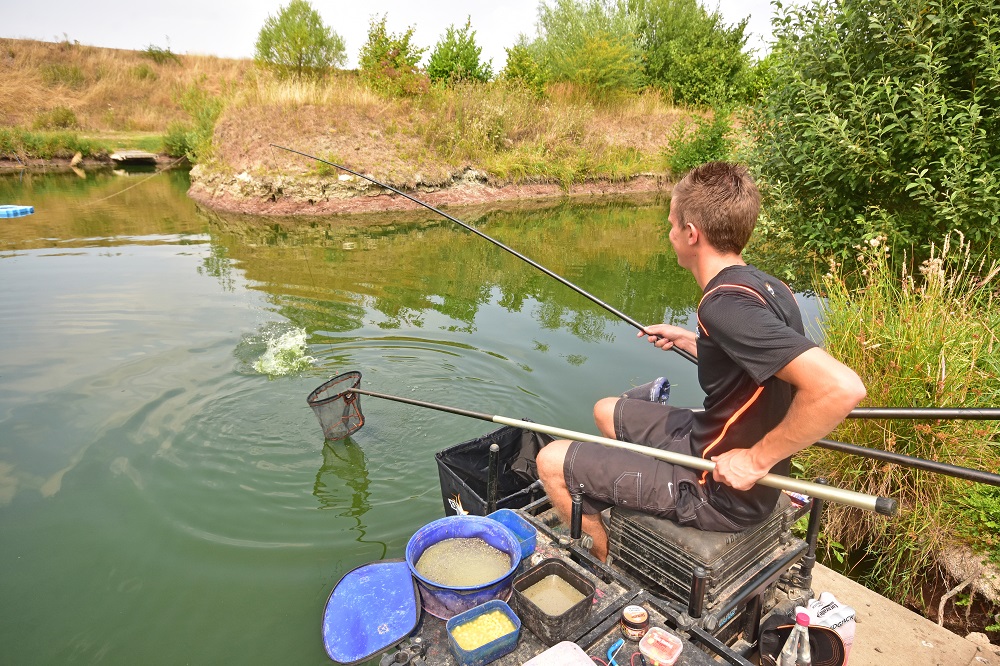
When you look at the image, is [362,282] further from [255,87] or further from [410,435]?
[255,87]

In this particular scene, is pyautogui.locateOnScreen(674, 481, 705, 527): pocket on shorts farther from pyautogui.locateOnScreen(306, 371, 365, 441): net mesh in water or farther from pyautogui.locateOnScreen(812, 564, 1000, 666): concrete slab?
pyautogui.locateOnScreen(306, 371, 365, 441): net mesh in water

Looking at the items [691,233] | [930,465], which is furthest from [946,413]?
[691,233]

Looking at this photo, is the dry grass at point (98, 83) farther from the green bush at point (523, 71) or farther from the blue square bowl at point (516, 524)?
the blue square bowl at point (516, 524)

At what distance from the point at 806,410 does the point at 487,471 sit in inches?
77.4

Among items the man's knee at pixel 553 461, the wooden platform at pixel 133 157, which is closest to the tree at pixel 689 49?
the wooden platform at pixel 133 157

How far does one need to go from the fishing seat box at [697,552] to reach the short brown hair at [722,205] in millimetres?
1151

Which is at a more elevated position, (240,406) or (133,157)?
(133,157)

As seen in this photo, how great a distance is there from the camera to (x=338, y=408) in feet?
13.7

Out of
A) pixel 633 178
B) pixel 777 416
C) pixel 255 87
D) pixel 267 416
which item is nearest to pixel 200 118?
pixel 255 87

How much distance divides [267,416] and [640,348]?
156 inches

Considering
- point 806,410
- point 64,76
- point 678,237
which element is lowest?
point 806,410

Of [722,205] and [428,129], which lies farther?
[428,129]

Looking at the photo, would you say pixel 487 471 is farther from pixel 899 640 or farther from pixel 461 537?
pixel 899 640

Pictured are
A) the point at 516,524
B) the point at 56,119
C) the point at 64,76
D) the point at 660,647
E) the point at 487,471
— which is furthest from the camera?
the point at 64,76
